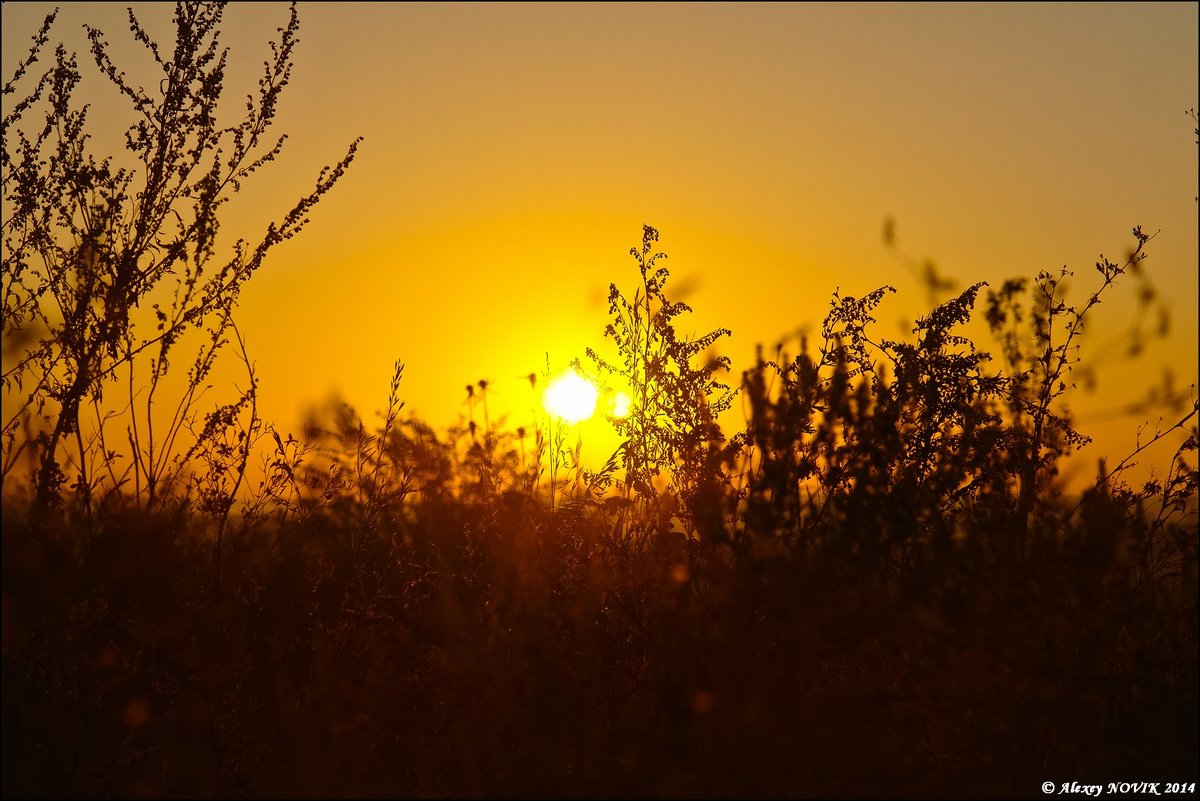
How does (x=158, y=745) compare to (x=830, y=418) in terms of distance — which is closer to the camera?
(x=158, y=745)

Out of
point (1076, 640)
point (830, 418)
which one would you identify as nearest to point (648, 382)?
point (830, 418)

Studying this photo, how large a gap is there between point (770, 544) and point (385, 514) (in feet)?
11.1

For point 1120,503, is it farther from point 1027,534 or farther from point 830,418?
point 830,418

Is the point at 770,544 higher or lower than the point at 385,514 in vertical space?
lower

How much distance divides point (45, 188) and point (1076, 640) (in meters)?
6.34

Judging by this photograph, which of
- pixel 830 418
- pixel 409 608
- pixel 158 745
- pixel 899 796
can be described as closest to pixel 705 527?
pixel 830 418

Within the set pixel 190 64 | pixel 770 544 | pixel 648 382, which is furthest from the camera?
pixel 648 382

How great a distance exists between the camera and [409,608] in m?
7.57

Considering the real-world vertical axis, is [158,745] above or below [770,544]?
below

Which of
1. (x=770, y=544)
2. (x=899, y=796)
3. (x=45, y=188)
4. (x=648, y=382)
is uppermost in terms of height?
(x=45, y=188)

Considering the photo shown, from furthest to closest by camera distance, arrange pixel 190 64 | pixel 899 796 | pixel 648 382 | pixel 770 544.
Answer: pixel 648 382
pixel 190 64
pixel 770 544
pixel 899 796

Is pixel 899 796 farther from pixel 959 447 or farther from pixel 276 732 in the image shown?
pixel 276 732

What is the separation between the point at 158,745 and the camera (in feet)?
19.4

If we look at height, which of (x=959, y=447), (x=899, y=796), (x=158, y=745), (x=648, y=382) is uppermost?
(x=648, y=382)
